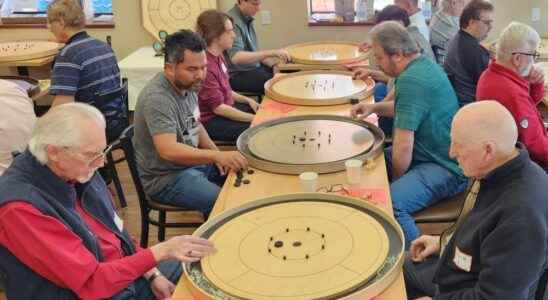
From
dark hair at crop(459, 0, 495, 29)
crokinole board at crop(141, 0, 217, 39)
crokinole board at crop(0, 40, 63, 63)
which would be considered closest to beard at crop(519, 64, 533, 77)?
dark hair at crop(459, 0, 495, 29)

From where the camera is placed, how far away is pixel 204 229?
1.90m

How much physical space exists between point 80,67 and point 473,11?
2513mm

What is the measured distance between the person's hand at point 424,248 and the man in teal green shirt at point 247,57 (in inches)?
94.1

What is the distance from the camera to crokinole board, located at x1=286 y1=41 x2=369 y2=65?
4.09 meters

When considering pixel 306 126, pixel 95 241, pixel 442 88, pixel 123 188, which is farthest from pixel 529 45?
pixel 123 188

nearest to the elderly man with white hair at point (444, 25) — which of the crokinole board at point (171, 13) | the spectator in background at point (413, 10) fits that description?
the spectator in background at point (413, 10)

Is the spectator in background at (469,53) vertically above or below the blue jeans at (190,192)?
above

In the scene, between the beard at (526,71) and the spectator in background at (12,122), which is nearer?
the spectator in background at (12,122)

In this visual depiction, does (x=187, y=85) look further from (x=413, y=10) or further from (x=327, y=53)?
(x=413, y=10)

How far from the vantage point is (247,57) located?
4301 mm

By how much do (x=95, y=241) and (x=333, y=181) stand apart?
3.06 feet

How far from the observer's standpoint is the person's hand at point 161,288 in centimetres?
209

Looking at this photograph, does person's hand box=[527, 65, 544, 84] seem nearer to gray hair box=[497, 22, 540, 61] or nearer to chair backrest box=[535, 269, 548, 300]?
gray hair box=[497, 22, 540, 61]

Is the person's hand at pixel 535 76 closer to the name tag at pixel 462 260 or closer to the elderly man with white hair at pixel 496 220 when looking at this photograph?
the elderly man with white hair at pixel 496 220
